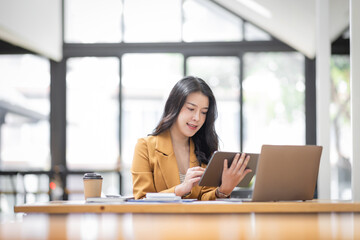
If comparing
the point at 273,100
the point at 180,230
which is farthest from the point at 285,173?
the point at 273,100

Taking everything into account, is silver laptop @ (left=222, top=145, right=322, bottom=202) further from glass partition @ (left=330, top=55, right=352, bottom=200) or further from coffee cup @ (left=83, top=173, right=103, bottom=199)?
glass partition @ (left=330, top=55, right=352, bottom=200)

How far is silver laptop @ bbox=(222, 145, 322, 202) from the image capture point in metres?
2.38

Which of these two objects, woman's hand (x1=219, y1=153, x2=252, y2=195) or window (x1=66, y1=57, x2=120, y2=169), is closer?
woman's hand (x1=219, y1=153, x2=252, y2=195)

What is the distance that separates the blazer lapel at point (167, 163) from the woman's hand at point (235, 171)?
1.17ft

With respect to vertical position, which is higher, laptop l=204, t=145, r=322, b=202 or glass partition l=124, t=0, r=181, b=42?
glass partition l=124, t=0, r=181, b=42

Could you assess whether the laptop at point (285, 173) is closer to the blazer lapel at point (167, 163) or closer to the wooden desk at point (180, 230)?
the blazer lapel at point (167, 163)

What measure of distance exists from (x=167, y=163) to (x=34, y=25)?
4663 mm

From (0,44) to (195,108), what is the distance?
18.5 feet

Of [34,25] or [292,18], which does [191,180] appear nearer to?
[292,18]

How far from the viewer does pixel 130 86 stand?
7996mm

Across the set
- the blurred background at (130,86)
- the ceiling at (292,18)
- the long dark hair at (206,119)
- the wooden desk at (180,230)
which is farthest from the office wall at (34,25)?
the wooden desk at (180,230)

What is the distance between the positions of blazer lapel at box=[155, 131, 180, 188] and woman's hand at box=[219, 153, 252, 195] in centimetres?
36

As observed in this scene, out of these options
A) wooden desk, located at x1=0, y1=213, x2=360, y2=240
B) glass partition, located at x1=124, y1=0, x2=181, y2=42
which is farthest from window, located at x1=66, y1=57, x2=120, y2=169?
wooden desk, located at x1=0, y1=213, x2=360, y2=240

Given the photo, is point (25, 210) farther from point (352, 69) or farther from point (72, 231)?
point (352, 69)
